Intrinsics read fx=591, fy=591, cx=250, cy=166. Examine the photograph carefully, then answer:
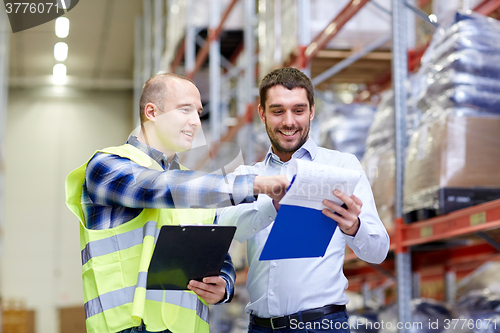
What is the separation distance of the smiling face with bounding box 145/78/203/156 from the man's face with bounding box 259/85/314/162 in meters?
0.48

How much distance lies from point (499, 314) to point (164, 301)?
261cm

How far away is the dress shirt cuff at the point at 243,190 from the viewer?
1728mm

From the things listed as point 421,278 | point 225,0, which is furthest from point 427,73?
point 225,0

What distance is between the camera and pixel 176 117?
1.88m

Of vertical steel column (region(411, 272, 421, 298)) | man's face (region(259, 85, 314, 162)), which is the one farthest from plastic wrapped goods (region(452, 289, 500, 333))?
man's face (region(259, 85, 314, 162))

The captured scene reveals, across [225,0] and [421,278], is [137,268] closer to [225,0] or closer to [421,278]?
[421,278]

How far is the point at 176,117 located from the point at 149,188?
0.28 meters

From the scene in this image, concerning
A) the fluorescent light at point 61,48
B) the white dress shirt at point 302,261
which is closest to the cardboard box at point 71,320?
the fluorescent light at point 61,48

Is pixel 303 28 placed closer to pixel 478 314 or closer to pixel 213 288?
pixel 478 314

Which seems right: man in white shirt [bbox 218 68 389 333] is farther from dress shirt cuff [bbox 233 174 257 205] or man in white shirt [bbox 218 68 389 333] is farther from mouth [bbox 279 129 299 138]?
dress shirt cuff [bbox 233 174 257 205]

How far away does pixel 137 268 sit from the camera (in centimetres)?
179

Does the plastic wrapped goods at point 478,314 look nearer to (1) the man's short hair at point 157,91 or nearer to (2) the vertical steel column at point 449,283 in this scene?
(2) the vertical steel column at point 449,283

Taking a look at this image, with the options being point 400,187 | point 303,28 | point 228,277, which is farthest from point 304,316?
point 303,28

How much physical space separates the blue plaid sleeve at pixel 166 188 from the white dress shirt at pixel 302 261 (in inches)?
11.9
